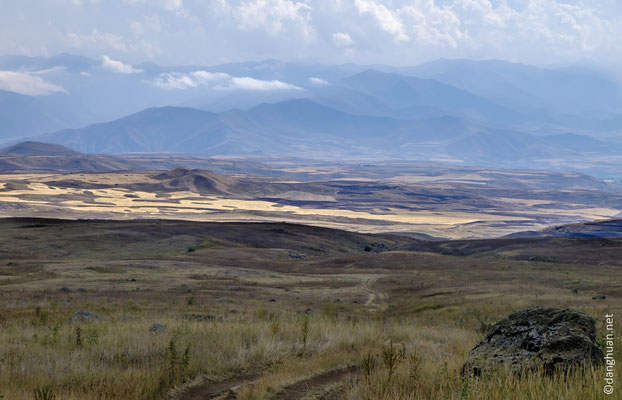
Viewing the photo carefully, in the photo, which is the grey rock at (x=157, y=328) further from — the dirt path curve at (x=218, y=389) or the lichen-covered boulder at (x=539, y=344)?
the lichen-covered boulder at (x=539, y=344)

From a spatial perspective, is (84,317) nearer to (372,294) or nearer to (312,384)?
(312,384)

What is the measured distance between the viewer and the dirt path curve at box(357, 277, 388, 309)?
31.9 metres

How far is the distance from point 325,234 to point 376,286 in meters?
54.2

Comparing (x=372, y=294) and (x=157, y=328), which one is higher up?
(x=157, y=328)

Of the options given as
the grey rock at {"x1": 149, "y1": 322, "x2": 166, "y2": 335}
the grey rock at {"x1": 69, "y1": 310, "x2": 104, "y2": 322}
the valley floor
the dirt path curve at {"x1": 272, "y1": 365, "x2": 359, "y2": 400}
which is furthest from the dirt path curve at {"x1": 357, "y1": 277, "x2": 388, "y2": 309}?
the dirt path curve at {"x1": 272, "y1": 365, "x2": 359, "y2": 400}

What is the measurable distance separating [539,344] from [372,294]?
2835 centimetres

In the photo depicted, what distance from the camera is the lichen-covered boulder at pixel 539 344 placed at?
303 inches

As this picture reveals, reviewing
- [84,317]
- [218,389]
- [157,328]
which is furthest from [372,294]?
[218,389]

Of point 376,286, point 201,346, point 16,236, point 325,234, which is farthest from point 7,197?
point 201,346

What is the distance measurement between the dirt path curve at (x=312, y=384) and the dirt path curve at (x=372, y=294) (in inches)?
853

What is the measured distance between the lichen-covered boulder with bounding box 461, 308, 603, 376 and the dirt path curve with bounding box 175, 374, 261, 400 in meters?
3.08

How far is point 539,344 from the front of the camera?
818 centimetres

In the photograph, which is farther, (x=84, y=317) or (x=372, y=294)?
(x=372, y=294)

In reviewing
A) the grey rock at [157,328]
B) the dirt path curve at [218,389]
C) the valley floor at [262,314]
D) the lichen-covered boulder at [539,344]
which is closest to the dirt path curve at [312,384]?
the valley floor at [262,314]
